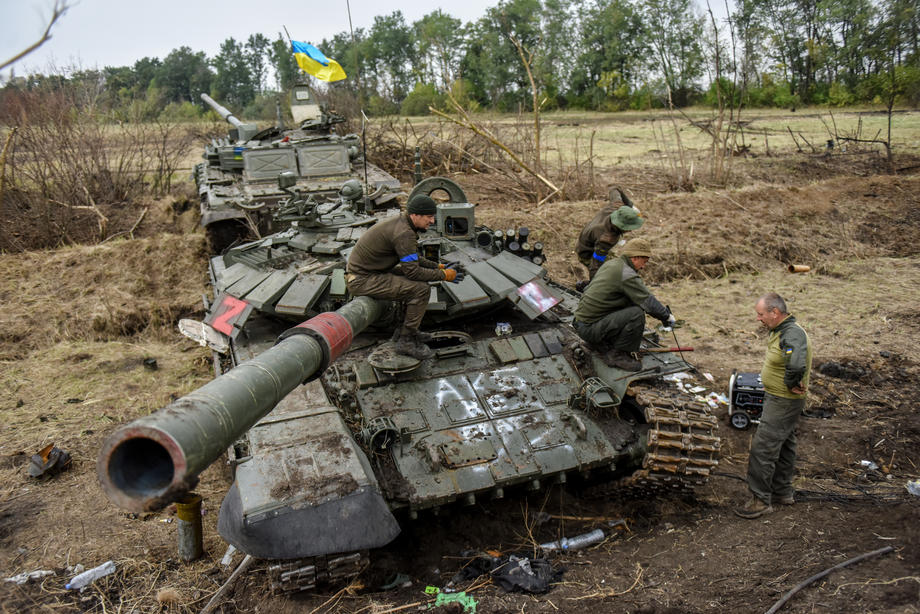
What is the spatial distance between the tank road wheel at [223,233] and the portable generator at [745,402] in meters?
8.70

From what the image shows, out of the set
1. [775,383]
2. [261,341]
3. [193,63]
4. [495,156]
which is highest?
[193,63]

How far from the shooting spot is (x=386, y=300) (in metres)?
6.02

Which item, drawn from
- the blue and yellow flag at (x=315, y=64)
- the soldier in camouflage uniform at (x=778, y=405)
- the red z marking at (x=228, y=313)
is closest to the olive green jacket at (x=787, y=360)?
the soldier in camouflage uniform at (x=778, y=405)

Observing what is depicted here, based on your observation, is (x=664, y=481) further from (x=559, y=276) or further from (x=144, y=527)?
(x=559, y=276)

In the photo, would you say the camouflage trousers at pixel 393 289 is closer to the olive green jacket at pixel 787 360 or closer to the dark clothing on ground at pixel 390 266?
the dark clothing on ground at pixel 390 266

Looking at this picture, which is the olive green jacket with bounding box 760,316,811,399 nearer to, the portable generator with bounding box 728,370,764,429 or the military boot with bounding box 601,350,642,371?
the military boot with bounding box 601,350,642,371

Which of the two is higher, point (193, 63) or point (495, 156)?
point (193, 63)

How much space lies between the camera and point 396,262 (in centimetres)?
604

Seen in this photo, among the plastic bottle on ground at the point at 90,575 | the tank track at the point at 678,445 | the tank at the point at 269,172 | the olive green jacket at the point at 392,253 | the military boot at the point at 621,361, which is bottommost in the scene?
the plastic bottle on ground at the point at 90,575

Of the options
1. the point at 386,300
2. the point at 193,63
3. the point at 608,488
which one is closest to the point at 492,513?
the point at 608,488

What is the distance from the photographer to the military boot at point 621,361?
6211 mm

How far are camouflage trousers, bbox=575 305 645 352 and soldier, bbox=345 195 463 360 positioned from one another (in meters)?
1.43

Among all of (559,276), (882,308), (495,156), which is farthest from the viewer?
(495,156)

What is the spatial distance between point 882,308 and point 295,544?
10325 millimetres
